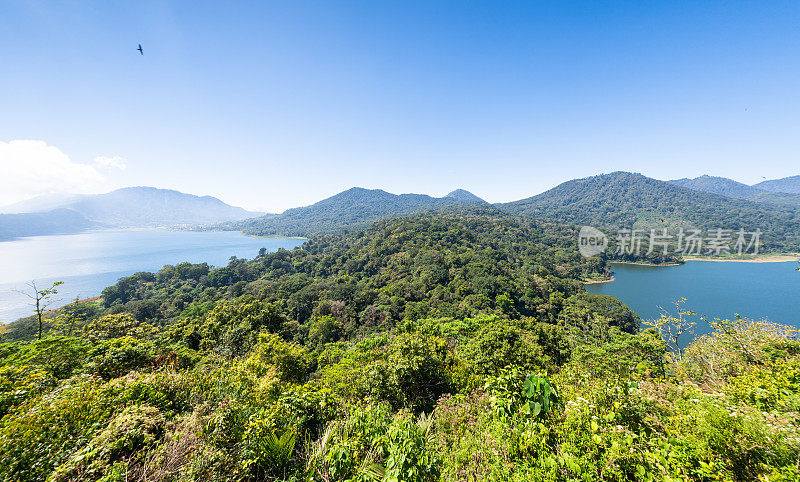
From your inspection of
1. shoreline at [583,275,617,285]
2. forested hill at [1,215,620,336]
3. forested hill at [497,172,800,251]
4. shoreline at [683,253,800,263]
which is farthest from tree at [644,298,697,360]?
forested hill at [497,172,800,251]

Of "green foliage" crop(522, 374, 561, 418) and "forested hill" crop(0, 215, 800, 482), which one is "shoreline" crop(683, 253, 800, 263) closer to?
"forested hill" crop(0, 215, 800, 482)

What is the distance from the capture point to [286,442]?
406 centimetres

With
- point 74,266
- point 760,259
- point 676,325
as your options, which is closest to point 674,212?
point 760,259

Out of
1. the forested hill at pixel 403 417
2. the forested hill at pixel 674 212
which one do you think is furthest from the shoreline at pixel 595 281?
the forested hill at pixel 403 417

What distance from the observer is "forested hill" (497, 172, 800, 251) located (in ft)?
394

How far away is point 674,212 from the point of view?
495 ft

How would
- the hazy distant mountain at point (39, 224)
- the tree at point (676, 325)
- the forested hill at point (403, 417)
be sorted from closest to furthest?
the forested hill at point (403, 417), the tree at point (676, 325), the hazy distant mountain at point (39, 224)

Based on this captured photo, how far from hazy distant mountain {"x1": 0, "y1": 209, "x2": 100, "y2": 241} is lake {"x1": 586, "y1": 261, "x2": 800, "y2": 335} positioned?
24257 centimetres

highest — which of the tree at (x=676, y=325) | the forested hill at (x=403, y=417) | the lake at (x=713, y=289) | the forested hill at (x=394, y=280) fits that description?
the forested hill at (x=403, y=417)

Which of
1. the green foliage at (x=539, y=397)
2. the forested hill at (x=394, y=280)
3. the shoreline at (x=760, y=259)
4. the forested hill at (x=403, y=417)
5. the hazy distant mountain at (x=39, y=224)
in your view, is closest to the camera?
the forested hill at (x=403, y=417)

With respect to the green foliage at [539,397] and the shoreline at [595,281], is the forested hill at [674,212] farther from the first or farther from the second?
the green foliage at [539,397]

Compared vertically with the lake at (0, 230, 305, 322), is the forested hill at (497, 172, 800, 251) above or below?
above

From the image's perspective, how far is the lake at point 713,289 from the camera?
49688 mm

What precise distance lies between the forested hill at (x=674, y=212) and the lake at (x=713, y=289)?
3895 cm
